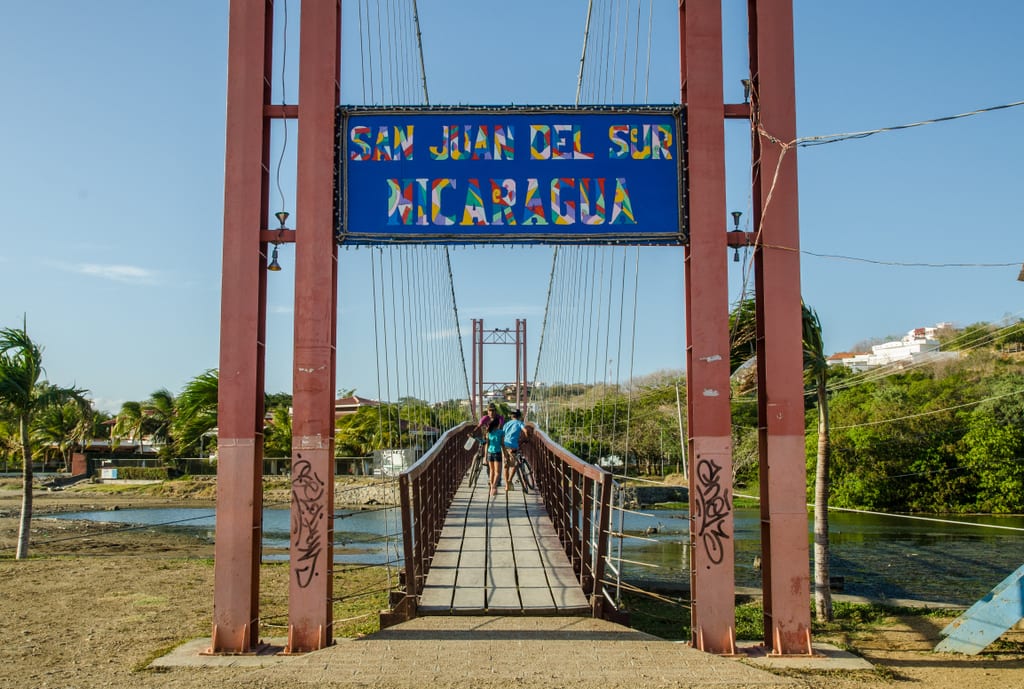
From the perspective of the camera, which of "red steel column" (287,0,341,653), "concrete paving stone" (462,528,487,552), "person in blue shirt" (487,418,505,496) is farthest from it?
"person in blue shirt" (487,418,505,496)

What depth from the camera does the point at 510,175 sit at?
5945 millimetres

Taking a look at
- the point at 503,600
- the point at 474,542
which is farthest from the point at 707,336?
the point at 474,542

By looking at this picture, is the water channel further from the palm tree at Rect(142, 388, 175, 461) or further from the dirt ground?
the palm tree at Rect(142, 388, 175, 461)

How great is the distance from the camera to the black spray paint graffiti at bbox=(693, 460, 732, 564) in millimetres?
5555

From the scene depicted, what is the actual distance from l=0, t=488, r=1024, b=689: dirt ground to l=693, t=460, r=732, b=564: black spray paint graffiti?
94 cm

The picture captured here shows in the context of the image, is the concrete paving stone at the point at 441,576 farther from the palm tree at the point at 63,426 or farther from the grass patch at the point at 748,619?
the palm tree at the point at 63,426

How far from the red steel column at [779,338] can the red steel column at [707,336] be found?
0.26 meters

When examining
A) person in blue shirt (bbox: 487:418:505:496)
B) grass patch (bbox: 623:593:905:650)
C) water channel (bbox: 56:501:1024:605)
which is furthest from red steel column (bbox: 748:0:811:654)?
person in blue shirt (bbox: 487:418:505:496)

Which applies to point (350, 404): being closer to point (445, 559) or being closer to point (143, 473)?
point (143, 473)

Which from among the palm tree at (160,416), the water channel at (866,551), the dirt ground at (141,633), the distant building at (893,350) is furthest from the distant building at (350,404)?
the distant building at (893,350)

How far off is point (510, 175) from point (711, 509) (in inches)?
107

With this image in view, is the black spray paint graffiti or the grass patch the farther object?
the grass patch

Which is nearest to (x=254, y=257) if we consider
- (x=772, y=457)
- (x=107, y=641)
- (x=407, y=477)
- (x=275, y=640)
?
(x=407, y=477)

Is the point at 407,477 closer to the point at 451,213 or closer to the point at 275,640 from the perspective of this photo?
the point at 275,640
